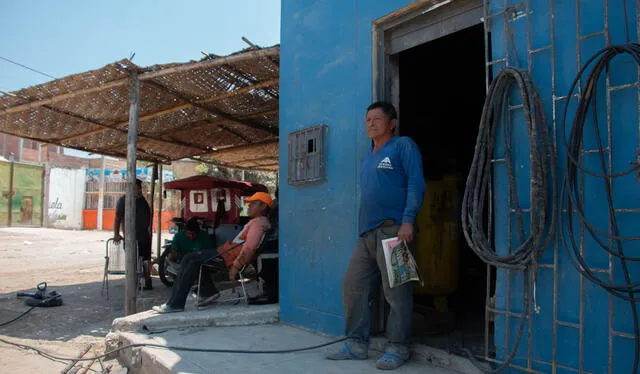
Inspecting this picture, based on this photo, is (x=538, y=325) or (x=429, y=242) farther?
(x=429, y=242)

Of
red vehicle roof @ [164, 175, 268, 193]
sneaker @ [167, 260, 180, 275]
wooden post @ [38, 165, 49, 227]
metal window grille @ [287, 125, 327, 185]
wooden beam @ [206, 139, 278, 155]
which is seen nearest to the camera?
metal window grille @ [287, 125, 327, 185]

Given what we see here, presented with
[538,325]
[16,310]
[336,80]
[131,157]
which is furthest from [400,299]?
[16,310]

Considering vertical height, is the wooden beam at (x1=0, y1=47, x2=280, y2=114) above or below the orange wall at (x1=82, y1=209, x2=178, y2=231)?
above

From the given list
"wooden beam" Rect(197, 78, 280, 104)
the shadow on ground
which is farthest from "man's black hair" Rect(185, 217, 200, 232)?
"wooden beam" Rect(197, 78, 280, 104)

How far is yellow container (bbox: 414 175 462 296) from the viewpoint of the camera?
4.52 metres

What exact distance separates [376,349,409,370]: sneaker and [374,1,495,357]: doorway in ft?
1.12

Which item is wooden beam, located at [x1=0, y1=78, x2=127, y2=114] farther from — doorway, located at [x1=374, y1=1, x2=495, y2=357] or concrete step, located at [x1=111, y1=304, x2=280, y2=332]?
doorway, located at [x1=374, y1=1, x2=495, y2=357]

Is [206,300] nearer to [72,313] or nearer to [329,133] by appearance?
[329,133]

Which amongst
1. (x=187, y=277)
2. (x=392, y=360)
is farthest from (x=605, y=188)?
(x=187, y=277)

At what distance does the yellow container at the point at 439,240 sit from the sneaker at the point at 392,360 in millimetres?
1448

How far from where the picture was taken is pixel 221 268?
5363 mm

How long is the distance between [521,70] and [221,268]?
12.8 feet

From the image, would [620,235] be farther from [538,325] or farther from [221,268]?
[221,268]

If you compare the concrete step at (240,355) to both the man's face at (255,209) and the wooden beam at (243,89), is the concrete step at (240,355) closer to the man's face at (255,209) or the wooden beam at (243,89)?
the man's face at (255,209)
